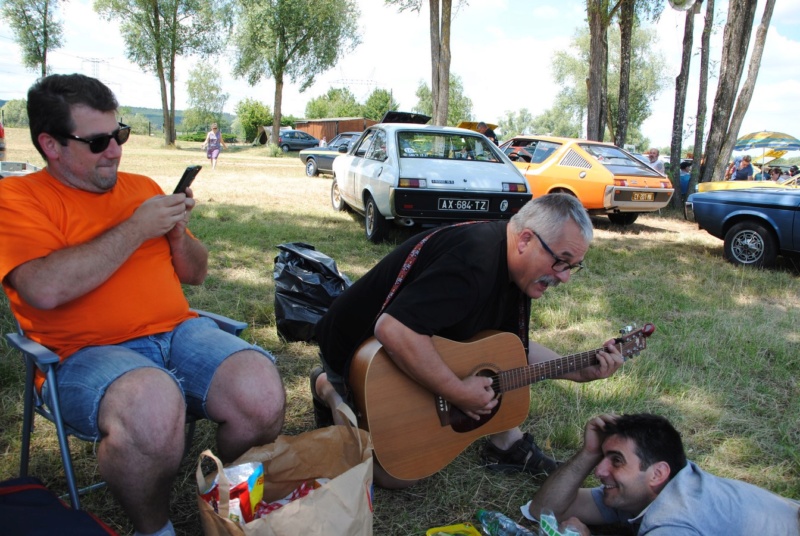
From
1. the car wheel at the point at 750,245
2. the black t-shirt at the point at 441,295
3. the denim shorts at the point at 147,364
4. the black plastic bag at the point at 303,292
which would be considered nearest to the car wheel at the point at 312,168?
the car wheel at the point at 750,245

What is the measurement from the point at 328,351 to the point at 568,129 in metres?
96.5

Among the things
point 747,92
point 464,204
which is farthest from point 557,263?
point 747,92

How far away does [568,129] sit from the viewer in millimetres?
92062

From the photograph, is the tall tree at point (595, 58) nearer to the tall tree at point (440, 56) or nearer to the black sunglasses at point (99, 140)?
the tall tree at point (440, 56)

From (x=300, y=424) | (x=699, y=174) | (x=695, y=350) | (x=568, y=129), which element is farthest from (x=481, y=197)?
(x=568, y=129)

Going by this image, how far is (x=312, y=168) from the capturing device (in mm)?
17812

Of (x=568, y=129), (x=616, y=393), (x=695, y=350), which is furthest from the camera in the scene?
(x=568, y=129)

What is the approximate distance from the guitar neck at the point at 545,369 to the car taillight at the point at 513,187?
181 inches

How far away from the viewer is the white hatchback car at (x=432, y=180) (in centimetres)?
663

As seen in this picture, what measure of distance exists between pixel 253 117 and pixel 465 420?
53293mm

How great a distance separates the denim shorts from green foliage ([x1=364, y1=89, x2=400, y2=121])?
210 feet

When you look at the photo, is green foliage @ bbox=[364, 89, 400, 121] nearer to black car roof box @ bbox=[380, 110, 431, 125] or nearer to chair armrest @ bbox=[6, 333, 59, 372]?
black car roof box @ bbox=[380, 110, 431, 125]

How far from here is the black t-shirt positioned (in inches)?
84.7

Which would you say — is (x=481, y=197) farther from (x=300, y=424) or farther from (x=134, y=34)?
(x=134, y=34)
